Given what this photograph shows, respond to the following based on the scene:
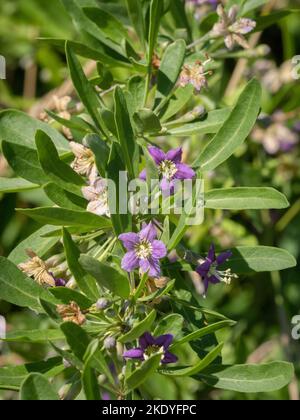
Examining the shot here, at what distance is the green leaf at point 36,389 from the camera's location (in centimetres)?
146

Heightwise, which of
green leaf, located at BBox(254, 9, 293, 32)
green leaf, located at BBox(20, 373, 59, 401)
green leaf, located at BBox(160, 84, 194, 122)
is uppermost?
green leaf, located at BBox(254, 9, 293, 32)

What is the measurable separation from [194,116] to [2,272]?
66cm

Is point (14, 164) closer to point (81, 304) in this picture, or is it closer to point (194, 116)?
point (81, 304)

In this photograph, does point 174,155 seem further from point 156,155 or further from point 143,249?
point 143,249

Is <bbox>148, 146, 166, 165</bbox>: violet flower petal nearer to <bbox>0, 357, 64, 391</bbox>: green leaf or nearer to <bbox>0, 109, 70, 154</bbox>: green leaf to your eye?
<bbox>0, 109, 70, 154</bbox>: green leaf

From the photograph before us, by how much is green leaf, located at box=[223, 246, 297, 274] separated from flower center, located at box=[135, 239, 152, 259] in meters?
0.33

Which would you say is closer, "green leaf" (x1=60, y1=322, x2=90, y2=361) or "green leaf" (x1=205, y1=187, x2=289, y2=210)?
"green leaf" (x1=60, y1=322, x2=90, y2=361)

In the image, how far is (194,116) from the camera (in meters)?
1.92

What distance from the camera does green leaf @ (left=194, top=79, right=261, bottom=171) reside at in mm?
1771

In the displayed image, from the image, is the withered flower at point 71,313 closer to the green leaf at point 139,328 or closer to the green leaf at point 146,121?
the green leaf at point 139,328

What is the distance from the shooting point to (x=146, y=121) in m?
1.74

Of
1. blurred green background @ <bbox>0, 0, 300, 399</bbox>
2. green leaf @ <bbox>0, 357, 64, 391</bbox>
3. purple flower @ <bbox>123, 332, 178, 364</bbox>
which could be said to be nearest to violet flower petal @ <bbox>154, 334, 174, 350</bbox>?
purple flower @ <bbox>123, 332, 178, 364</bbox>

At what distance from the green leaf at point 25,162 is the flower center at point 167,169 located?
0.28 metres

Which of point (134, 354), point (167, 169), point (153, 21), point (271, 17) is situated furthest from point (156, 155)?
point (271, 17)
